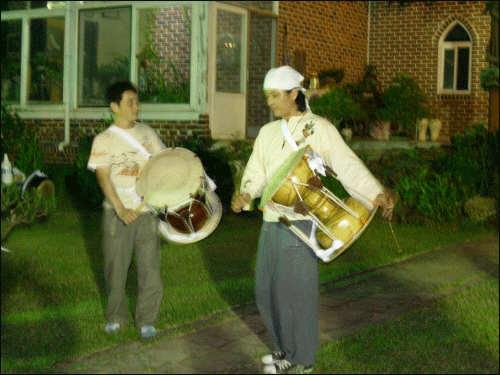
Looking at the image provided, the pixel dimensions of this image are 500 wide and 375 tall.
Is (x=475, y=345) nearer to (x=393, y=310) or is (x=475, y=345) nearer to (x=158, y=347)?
(x=393, y=310)

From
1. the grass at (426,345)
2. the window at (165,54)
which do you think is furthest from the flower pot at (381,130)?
the grass at (426,345)

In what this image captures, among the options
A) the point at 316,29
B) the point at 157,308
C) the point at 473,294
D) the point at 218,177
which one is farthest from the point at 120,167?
the point at 316,29

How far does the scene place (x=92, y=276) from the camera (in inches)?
333

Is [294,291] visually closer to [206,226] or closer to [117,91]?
[206,226]

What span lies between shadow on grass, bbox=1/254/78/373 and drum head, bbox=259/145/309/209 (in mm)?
1852

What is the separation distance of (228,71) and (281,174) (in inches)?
431

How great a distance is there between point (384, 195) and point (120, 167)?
79.9 inches

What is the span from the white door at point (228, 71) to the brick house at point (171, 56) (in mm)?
19

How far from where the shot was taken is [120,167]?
605 centimetres

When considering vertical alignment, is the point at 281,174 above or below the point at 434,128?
below

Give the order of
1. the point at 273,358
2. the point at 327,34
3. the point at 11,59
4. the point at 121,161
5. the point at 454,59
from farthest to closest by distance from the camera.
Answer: the point at 454,59
the point at 327,34
the point at 11,59
the point at 121,161
the point at 273,358

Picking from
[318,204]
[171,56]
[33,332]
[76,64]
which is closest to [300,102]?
[318,204]

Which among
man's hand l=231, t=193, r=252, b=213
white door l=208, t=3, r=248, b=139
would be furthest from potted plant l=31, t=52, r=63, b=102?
man's hand l=231, t=193, r=252, b=213

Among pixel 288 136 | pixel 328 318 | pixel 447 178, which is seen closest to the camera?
pixel 288 136
